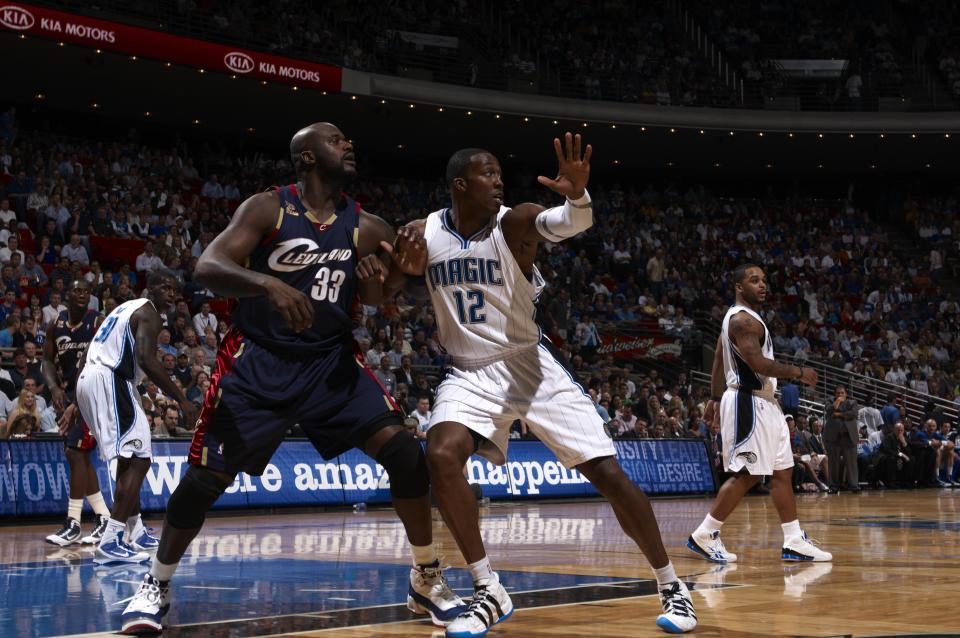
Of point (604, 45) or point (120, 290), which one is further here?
point (604, 45)

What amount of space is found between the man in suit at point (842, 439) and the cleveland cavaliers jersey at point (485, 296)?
16.7 meters

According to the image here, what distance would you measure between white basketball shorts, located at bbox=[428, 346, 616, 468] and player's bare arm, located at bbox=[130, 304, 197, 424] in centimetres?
337

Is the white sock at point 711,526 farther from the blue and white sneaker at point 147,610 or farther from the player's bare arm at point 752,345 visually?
the blue and white sneaker at point 147,610

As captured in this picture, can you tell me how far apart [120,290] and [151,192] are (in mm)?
7014

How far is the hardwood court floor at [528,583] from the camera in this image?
5189 mm

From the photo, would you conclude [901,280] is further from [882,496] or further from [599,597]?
[599,597]

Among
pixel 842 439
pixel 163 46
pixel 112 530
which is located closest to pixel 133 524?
pixel 112 530

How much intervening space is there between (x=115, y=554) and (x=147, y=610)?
335 cm

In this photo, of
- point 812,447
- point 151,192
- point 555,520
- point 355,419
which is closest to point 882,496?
point 812,447

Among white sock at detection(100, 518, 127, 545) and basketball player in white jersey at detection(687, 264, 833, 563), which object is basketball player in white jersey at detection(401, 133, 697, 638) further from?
white sock at detection(100, 518, 127, 545)

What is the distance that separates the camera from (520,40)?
103ft

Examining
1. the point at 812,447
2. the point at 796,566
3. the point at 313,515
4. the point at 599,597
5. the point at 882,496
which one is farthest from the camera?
the point at 812,447

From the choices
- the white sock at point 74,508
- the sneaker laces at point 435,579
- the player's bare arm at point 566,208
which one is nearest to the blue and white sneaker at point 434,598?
the sneaker laces at point 435,579

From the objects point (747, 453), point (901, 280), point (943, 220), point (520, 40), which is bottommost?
point (747, 453)
